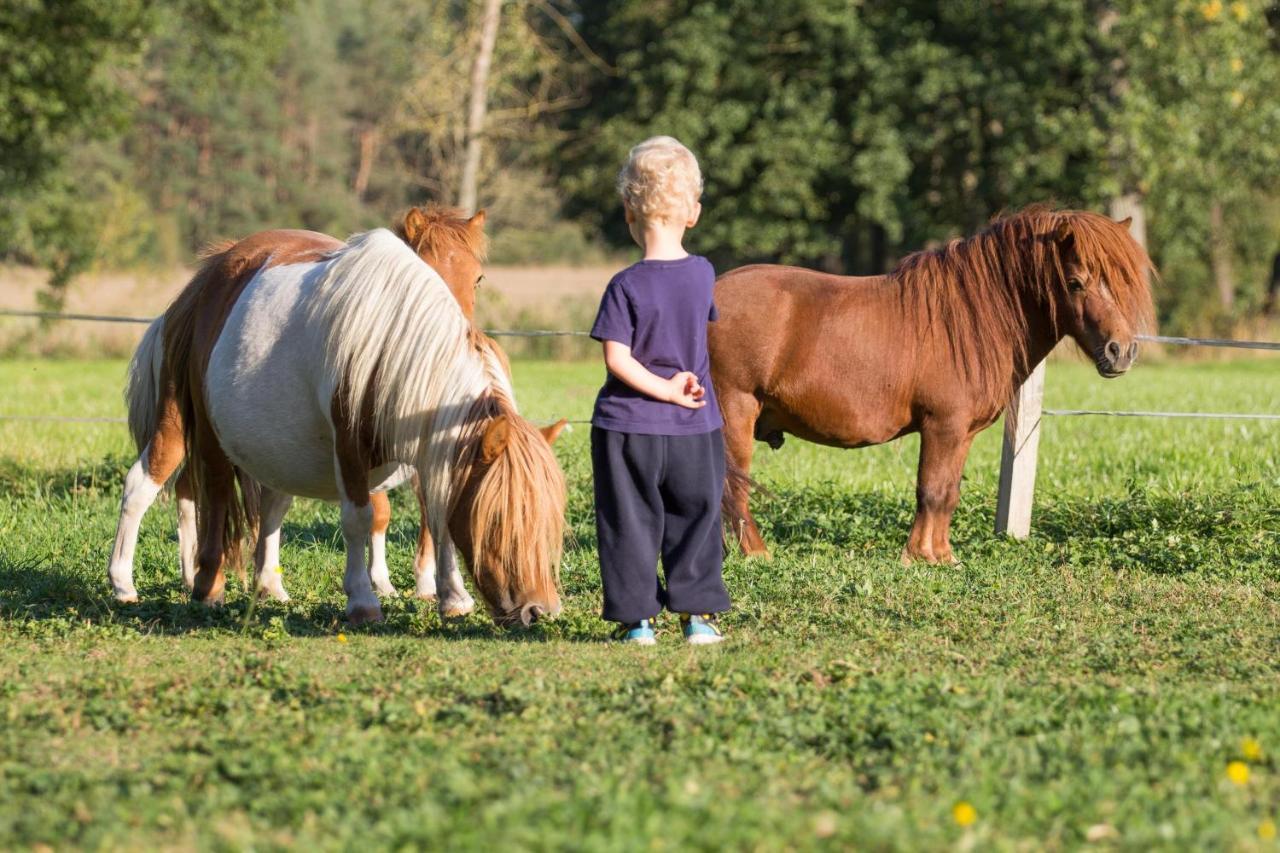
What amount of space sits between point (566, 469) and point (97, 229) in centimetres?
1927

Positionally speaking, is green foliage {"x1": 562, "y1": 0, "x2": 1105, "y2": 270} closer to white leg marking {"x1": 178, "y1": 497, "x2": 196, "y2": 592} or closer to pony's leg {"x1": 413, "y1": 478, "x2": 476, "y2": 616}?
white leg marking {"x1": 178, "y1": 497, "x2": 196, "y2": 592}

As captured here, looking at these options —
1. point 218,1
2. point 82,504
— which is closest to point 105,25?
point 218,1

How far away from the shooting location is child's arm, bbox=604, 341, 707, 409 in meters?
4.90

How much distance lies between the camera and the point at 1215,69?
79.9 ft

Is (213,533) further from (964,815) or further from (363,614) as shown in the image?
(964,815)

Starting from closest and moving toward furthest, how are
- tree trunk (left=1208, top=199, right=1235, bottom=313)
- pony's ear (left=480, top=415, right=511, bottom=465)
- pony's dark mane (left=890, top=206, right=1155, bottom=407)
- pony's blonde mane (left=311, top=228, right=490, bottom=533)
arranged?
1. pony's ear (left=480, top=415, right=511, bottom=465)
2. pony's blonde mane (left=311, top=228, right=490, bottom=533)
3. pony's dark mane (left=890, top=206, right=1155, bottom=407)
4. tree trunk (left=1208, top=199, right=1235, bottom=313)

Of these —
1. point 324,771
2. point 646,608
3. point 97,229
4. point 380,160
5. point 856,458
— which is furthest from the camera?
point 380,160

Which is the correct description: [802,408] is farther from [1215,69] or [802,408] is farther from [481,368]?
[1215,69]

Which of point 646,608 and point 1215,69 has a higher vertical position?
point 1215,69

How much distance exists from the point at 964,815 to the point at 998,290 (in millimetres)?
4698

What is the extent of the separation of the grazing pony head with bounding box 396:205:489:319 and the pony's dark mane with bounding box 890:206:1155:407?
7.43 feet

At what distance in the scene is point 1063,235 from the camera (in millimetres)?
7125

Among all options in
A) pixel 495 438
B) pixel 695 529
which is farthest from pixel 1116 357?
pixel 495 438

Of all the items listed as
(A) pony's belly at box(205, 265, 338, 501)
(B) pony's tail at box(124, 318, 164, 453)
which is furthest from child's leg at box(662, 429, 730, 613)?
(B) pony's tail at box(124, 318, 164, 453)
